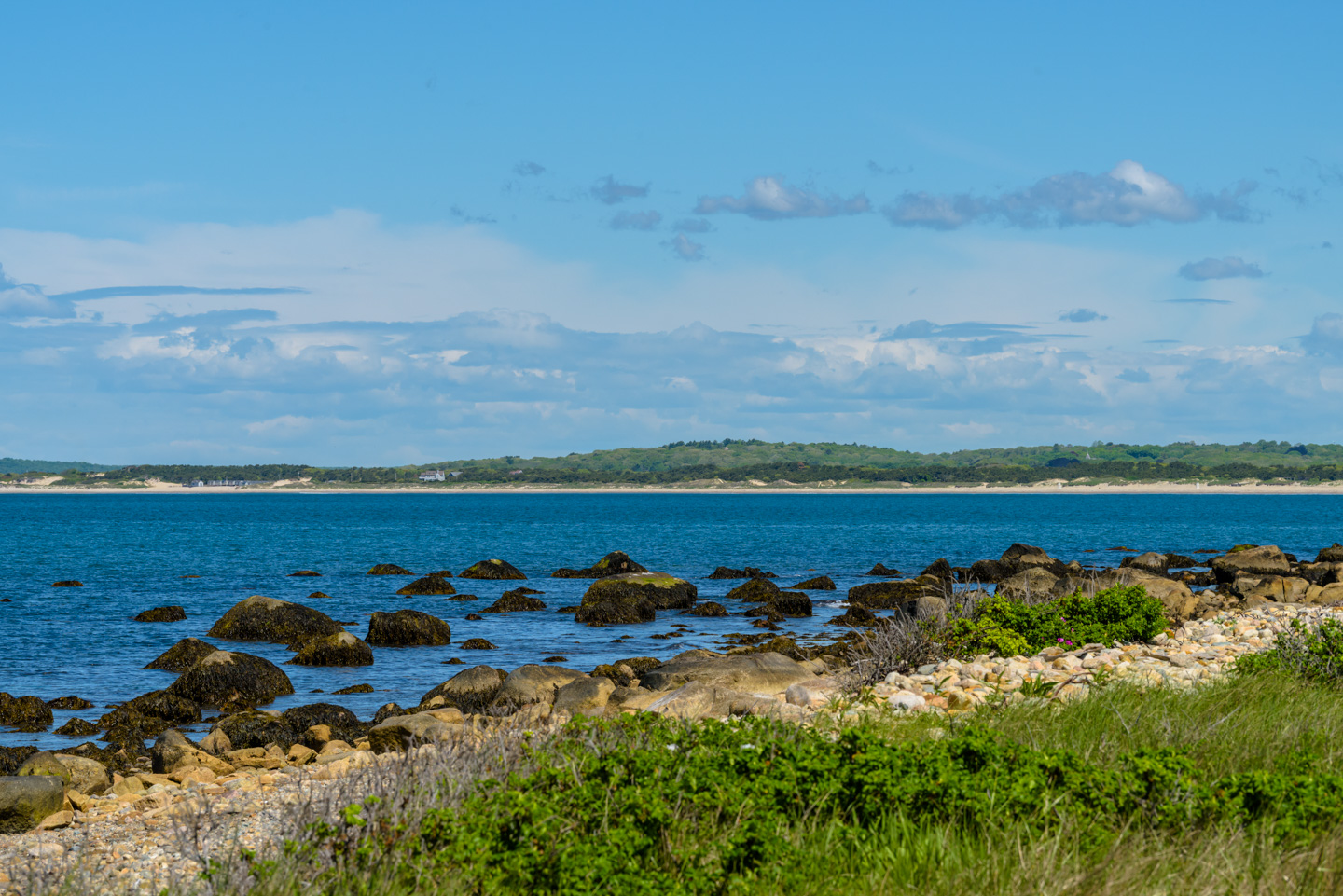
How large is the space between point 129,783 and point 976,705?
966cm

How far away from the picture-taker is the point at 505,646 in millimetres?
26547

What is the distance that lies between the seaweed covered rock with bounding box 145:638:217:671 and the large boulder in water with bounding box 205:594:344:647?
3.88 m

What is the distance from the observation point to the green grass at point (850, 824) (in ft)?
18.0

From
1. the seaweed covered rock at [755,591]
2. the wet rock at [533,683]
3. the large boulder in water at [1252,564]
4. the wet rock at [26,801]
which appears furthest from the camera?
the large boulder in water at [1252,564]

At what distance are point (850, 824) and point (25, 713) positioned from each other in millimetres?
16878

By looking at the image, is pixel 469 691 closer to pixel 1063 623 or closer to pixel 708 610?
pixel 1063 623

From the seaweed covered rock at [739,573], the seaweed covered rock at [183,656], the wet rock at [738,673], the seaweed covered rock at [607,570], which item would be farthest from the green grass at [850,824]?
the seaweed covered rock at [739,573]

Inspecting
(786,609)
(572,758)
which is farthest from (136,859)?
(786,609)

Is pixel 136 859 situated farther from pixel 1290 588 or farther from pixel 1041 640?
pixel 1290 588

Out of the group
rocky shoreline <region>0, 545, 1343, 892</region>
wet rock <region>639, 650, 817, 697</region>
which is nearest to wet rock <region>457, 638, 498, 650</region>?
rocky shoreline <region>0, 545, 1343, 892</region>

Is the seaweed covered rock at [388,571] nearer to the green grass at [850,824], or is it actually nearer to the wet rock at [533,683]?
the wet rock at [533,683]

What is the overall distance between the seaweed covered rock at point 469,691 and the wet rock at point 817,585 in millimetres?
21326

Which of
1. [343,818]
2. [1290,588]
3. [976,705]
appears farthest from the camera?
[1290,588]

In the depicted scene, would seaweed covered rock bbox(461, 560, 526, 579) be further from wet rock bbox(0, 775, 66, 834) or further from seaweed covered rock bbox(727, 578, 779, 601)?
wet rock bbox(0, 775, 66, 834)
